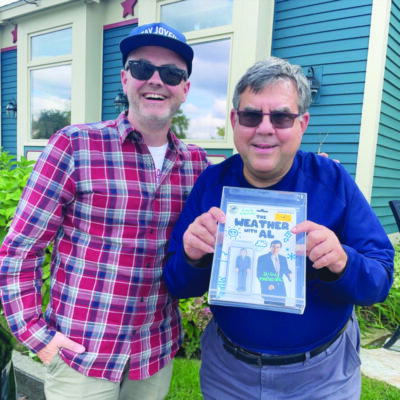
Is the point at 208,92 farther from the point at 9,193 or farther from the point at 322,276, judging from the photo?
the point at 322,276

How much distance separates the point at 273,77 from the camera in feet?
4.48

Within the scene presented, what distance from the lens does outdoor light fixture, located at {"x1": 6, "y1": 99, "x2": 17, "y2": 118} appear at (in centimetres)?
947

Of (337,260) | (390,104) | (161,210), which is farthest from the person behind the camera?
(390,104)

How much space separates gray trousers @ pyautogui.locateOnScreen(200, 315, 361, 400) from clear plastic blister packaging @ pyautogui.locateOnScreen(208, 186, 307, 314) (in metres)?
0.35

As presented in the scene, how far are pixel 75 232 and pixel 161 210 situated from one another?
0.39m

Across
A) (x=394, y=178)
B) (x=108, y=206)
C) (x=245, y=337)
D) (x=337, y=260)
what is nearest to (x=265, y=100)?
(x=337, y=260)

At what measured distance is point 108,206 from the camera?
1.56m

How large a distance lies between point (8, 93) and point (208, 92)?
6.86 meters

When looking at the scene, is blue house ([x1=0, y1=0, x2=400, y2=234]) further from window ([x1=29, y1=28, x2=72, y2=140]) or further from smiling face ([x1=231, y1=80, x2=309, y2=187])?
smiling face ([x1=231, y1=80, x2=309, y2=187])

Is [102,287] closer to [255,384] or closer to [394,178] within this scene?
[255,384]

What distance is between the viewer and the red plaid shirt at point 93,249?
152 cm

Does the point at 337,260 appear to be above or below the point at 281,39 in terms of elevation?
below

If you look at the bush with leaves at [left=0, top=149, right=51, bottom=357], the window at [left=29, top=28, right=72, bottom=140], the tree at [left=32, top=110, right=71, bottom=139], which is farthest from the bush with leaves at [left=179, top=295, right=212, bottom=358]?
the tree at [left=32, top=110, right=71, bottom=139]

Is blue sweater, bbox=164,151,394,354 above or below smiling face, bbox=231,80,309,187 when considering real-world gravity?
below
